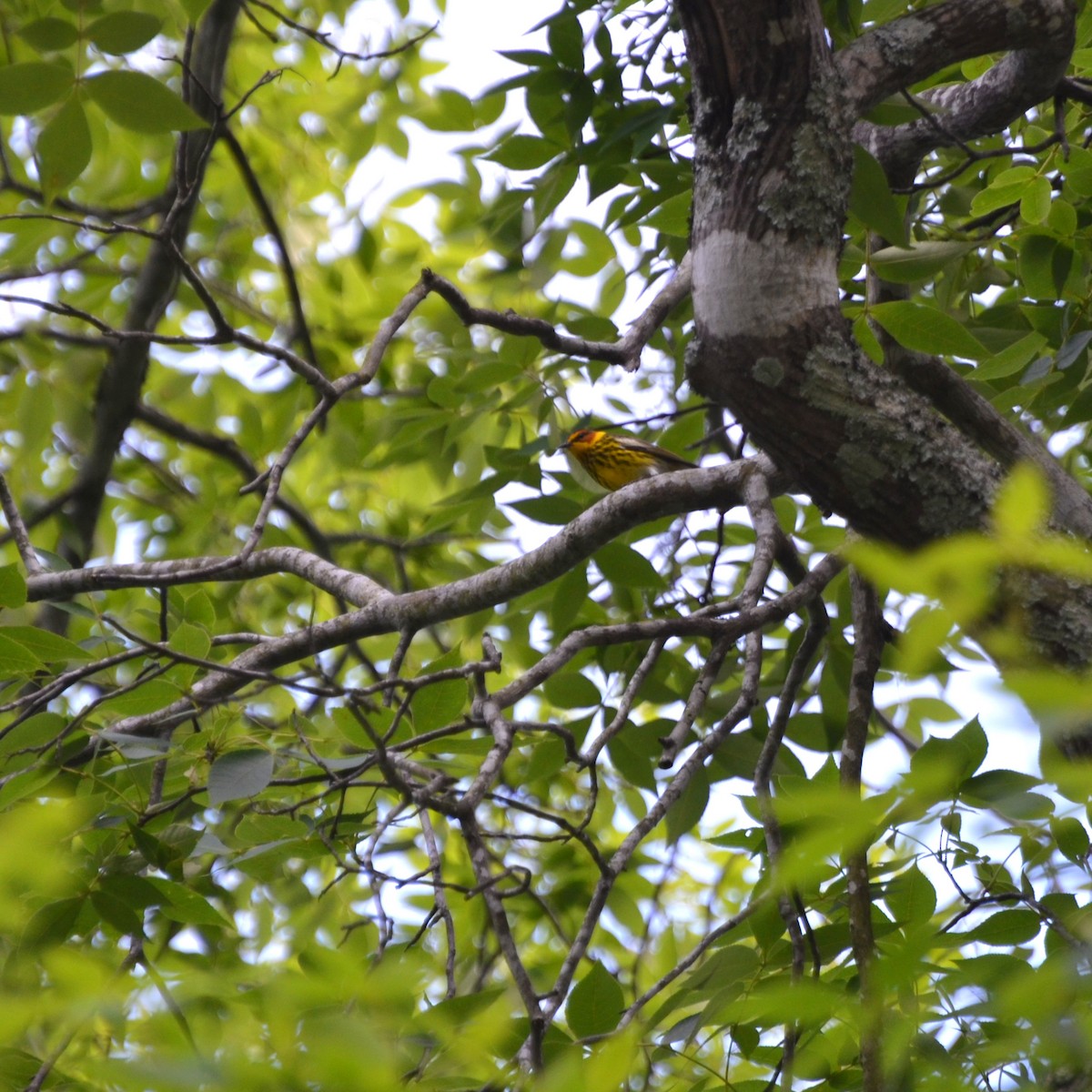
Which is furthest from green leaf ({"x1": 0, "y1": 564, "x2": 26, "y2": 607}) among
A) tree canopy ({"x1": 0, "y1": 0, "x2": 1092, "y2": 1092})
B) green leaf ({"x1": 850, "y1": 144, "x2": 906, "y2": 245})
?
green leaf ({"x1": 850, "y1": 144, "x2": 906, "y2": 245})

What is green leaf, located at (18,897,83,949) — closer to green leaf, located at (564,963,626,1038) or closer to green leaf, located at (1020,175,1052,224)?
green leaf, located at (564,963,626,1038)

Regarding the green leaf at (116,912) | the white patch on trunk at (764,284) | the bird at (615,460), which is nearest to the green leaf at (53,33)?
the white patch on trunk at (764,284)

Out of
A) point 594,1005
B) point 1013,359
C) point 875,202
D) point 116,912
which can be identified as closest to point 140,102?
point 875,202

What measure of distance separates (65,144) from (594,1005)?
7.22 feet

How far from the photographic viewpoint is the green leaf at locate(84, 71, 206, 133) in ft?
7.99

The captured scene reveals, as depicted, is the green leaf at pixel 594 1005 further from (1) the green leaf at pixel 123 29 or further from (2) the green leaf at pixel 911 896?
(1) the green leaf at pixel 123 29

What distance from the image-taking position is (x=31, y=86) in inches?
96.6

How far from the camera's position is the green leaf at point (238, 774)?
5.70ft

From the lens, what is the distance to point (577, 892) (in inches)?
153

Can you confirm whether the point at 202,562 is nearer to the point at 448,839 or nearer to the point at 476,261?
the point at 448,839

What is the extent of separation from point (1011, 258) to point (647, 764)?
2.14m

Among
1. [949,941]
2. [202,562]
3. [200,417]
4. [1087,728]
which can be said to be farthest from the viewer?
[200,417]

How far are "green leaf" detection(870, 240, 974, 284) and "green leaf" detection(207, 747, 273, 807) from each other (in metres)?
1.65

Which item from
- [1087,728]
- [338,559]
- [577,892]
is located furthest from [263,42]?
[1087,728]
